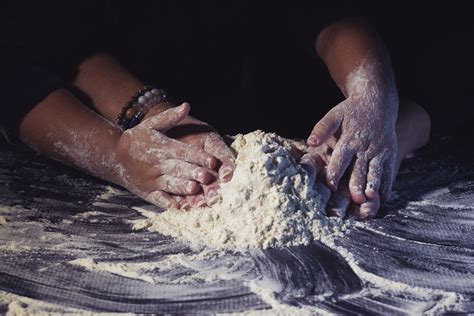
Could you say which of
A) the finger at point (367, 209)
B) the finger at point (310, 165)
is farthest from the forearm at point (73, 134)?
the finger at point (367, 209)

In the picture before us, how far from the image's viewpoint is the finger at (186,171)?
3.42ft

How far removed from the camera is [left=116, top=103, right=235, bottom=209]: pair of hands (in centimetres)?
105

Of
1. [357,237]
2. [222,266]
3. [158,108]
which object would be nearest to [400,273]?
[357,237]

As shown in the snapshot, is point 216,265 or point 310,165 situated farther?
point 310,165

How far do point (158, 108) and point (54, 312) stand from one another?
0.55 metres

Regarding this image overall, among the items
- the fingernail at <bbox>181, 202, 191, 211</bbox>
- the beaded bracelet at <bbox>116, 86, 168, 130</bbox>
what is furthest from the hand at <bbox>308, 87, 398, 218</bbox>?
the beaded bracelet at <bbox>116, 86, 168, 130</bbox>

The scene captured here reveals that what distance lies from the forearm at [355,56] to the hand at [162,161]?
1.11 feet

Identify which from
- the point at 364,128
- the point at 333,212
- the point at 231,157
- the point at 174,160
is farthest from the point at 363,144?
the point at 174,160

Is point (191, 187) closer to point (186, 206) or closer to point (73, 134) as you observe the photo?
point (186, 206)

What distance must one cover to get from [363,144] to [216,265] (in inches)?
14.8

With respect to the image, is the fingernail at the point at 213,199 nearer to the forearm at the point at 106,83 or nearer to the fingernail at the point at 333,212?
the fingernail at the point at 333,212

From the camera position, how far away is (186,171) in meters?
1.06

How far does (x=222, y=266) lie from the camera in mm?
914

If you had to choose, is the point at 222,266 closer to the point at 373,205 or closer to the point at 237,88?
the point at 373,205
